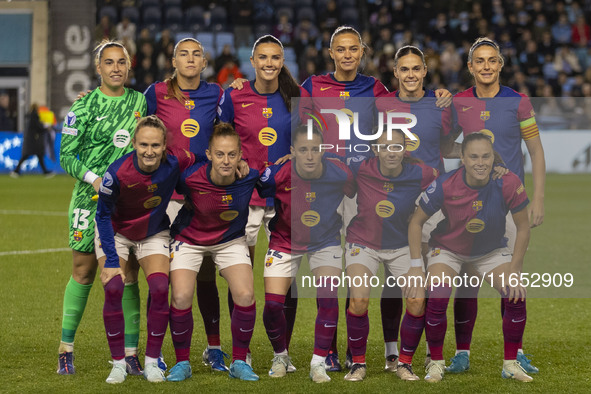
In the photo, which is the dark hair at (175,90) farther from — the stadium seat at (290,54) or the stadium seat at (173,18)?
the stadium seat at (173,18)

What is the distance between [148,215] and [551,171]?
45.7 ft

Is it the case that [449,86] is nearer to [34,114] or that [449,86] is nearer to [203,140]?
[34,114]

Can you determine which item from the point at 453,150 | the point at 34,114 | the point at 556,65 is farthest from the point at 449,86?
the point at 453,150

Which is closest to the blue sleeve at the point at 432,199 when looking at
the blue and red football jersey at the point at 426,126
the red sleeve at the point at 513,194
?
the blue and red football jersey at the point at 426,126

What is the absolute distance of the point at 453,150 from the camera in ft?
16.9

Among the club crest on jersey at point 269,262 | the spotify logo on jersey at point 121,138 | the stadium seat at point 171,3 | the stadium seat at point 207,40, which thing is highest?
the stadium seat at point 171,3

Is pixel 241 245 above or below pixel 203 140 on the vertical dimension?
below

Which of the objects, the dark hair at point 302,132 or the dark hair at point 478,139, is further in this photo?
the dark hair at point 302,132

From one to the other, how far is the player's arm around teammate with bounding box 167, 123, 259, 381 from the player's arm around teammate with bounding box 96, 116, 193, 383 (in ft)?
0.25

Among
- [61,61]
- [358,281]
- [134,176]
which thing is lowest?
[358,281]

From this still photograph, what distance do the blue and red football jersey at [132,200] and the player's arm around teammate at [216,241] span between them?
0.11 m

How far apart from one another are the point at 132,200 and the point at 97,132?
45 cm

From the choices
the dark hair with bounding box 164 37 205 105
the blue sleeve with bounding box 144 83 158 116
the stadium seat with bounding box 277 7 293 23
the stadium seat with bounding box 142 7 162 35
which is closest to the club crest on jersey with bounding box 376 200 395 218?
the dark hair with bounding box 164 37 205 105

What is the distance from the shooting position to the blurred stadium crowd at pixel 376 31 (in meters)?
20.2
